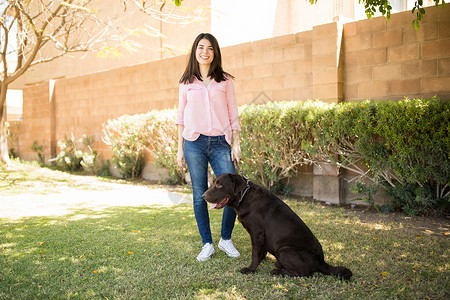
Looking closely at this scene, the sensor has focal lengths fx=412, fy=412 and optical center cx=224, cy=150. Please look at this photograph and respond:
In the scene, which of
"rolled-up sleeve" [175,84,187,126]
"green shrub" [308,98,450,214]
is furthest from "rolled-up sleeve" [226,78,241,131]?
"green shrub" [308,98,450,214]

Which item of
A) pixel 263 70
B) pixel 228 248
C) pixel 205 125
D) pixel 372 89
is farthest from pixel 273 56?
pixel 228 248

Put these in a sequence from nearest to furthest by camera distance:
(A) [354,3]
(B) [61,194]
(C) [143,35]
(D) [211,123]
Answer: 1. (D) [211,123]
2. (B) [61,194]
3. (A) [354,3]
4. (C) [143,35]

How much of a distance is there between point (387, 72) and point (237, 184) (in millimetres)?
3933

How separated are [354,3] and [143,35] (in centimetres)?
714

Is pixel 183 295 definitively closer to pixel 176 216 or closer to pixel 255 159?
pixel 176 216

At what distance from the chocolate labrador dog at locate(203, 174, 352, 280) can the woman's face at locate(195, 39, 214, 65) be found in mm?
1192

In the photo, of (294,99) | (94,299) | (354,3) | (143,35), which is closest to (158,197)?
(294,99)

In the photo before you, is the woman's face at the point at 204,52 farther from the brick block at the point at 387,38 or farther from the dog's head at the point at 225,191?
the brick block at the point at 387,38

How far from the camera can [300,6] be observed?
44.9 ft

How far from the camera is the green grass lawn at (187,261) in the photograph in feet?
10.4

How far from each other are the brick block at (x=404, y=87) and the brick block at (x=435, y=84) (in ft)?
0.27

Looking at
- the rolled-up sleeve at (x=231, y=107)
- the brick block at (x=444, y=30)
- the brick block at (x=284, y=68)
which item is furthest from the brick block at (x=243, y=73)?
the rolled-up sleeve at (x=231, y=107)

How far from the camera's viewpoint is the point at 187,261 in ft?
12.8

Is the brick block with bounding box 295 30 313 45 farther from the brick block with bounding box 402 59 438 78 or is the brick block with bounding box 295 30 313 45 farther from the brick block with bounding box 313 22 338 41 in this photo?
the brick block with bounding box 402 59 438 78
